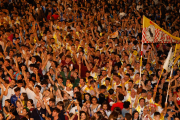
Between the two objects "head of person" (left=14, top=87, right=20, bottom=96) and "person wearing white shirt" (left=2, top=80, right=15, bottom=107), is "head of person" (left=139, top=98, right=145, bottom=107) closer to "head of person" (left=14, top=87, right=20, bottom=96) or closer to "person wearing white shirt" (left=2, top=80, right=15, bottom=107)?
"head of person" (left=14, top=87, right=20, bottom=96)

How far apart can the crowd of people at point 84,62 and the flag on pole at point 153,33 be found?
104cm

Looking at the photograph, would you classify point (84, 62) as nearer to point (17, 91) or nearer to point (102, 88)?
point (102, 88)

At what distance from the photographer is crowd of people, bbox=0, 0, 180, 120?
5445 millimetres

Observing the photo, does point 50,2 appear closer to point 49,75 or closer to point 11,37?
point 11,37

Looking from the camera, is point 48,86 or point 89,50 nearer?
point 48,86

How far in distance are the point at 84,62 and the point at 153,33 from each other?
9.78ft

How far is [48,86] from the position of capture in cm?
634

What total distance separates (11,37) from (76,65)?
3113 mm

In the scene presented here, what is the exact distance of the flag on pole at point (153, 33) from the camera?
470 centimetres

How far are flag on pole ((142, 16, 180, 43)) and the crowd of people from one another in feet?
3.41

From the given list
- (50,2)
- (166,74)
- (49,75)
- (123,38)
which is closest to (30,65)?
(49,75)

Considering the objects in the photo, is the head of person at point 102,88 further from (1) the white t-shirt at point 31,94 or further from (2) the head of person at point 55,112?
(1) the white t-shirt at point 31,94

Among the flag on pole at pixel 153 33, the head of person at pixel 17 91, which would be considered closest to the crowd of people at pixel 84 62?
the head of person at pixel 17 91

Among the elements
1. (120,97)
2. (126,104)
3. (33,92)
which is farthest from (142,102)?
(33,92)
